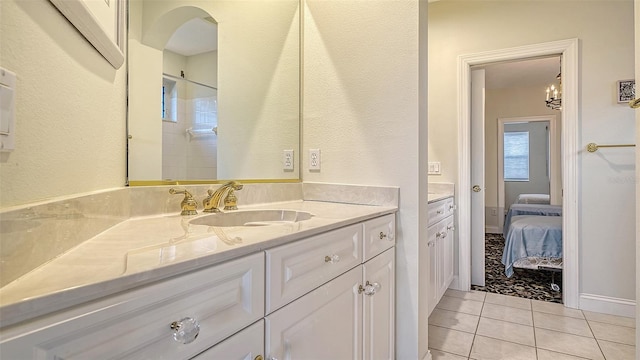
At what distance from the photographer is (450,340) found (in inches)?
78.7

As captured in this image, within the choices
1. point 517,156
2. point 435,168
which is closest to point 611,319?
point 435,168

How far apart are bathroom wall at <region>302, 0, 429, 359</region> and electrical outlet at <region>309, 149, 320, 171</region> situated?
3cm

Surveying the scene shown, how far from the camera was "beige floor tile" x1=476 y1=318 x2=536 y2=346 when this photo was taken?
2.01 metres

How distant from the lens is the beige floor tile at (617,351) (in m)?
1.81

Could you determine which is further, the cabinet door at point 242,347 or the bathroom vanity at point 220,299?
the cabinet door at point 242,347

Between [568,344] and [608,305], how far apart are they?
74cm

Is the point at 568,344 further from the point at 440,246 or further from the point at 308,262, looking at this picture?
the point at 308,262

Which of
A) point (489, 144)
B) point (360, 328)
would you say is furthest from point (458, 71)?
point (489, 144)

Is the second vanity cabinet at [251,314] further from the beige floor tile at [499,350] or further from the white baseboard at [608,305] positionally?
the white baseboard at [608,305]

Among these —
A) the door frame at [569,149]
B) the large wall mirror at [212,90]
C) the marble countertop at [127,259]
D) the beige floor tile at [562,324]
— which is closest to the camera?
the marble countertop at [127,259]

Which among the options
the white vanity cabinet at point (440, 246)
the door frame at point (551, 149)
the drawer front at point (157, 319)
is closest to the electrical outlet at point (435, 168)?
the white vanity cabinet at point (440, 246)

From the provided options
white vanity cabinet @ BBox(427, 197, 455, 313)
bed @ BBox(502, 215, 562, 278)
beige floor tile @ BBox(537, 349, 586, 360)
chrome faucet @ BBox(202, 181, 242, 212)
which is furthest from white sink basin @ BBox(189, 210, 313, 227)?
bed @ BBox(502, 215, 562, 278)

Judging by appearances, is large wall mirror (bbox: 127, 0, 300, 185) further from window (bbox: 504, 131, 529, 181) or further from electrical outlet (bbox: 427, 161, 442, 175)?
window (bbox: 504, 131, 529, 181)

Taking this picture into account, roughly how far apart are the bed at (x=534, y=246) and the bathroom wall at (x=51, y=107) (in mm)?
3394
